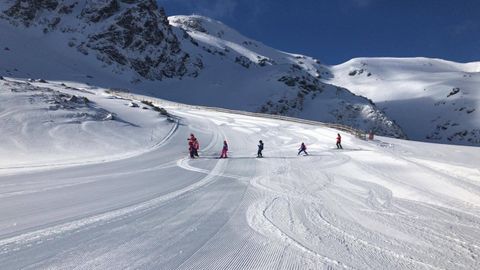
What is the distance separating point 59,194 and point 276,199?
635 centimetres

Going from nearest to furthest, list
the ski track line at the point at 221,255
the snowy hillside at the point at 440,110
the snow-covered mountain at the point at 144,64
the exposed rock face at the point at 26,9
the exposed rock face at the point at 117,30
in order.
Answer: the ski track line at the point at 221,255 < the snow-covered mountain at the point at 144,64 < the exposed rock face at the point at 26,9 < the exposed rock face at the point at 117,30 < the snowy hillside at the point at 440,110

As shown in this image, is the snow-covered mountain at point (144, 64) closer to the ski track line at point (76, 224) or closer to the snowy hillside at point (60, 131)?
the snowy hillside at point (60, 131)

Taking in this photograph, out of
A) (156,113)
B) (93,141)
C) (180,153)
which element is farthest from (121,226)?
(156,113)

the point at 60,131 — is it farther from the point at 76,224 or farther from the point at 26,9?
the point at 26,9

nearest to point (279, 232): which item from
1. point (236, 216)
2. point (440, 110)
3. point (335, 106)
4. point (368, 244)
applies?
point (236, 216)

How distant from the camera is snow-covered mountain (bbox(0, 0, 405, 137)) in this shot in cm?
9662

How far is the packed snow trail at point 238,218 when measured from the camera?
6668 mm

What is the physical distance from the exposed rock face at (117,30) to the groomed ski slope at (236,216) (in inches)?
3784

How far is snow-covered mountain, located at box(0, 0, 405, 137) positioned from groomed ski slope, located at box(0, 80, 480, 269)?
254 feet

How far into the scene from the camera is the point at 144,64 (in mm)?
112188

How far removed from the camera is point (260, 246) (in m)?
7.36

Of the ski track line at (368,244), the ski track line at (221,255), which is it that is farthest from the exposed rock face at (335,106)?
the ski track line at (221,255)

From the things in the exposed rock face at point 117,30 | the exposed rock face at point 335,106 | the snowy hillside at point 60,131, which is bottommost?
the snowy hillside at point 60,131

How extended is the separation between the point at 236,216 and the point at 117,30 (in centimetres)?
11416
